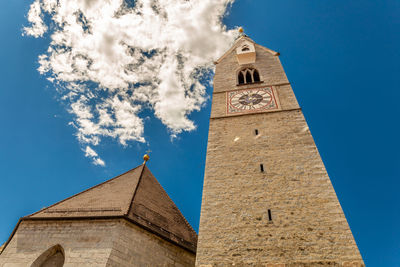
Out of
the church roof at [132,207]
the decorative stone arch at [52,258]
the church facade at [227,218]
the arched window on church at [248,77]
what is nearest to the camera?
the church facade at [227,218]

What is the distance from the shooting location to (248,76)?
1465cm

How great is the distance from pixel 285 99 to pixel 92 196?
28.2 feet

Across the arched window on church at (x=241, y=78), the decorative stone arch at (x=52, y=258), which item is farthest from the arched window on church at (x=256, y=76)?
the decorative stone arch at (x=52, y=258)

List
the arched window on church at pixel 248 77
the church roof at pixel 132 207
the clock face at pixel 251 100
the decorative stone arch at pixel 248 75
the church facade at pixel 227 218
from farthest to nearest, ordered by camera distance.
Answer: the arched window on church at pixel 248 77
the decorative stone arch at pixel 248 75
the clock face at pixel 251 100
the church roof at pixel 132 207
the church facade at pixel 227 218

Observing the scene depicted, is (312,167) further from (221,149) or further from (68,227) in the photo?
(68,227)

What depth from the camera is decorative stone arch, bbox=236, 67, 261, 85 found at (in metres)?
14.2

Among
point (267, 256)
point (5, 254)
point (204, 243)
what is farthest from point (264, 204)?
point (5, 254)

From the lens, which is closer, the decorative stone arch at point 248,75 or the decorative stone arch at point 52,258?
the decorative stone arch at point 52,258

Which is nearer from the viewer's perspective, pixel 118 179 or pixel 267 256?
pixel 267 256

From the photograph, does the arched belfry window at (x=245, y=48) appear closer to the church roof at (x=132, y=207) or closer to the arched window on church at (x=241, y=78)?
the arched window on church at (x=241, y=78)

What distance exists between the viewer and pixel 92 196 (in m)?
9.15

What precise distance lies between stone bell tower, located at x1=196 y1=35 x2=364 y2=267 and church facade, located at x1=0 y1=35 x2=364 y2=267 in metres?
0.03

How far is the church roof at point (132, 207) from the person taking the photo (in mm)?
7898

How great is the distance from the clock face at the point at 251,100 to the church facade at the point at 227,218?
0.66 meters
